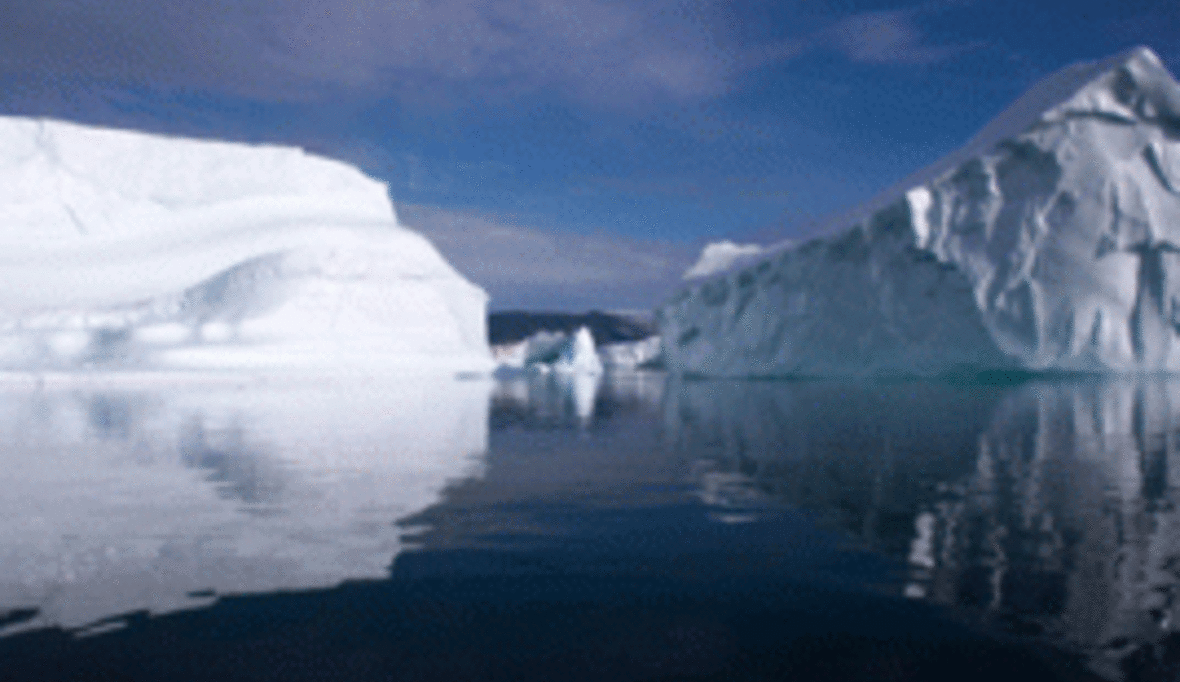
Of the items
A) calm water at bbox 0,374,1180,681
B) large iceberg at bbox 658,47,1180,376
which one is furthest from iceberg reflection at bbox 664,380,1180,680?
large iceberg at bbox 658,47,1180,376

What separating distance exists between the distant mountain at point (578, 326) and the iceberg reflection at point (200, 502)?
117976 mm

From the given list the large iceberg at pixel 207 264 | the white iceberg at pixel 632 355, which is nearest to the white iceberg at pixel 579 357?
the large iceberg at pixel 207 264

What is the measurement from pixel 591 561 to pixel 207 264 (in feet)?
163

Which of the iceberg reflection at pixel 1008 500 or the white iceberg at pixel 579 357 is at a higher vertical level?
the white iceberg at pixel 579 357

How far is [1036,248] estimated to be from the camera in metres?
30.1

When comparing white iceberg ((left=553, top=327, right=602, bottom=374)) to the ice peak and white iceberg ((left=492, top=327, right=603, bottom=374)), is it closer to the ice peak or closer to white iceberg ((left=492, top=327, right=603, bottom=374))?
white iceberg ((left=492, top=327, right=603, bottom=374))

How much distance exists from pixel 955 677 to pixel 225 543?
478cm

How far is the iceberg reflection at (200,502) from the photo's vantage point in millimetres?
5289

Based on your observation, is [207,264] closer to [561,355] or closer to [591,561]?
[561,355]

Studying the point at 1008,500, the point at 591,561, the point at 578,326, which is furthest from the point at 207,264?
the point at 578,326

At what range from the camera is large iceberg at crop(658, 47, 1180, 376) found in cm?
2894

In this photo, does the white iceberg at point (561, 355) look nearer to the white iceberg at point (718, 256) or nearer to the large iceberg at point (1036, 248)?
the white iceberg at point (718, 256)

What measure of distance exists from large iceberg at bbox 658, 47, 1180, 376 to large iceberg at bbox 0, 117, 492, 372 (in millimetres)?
21832

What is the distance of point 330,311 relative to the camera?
43.0m
